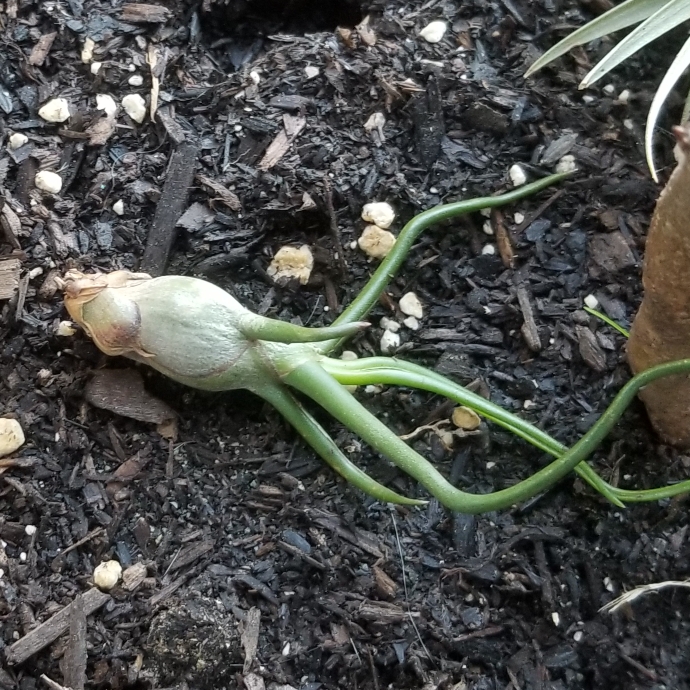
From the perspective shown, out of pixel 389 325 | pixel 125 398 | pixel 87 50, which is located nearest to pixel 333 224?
pixel 389 325

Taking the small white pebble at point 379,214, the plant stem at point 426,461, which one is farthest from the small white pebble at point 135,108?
the plant stem at point 426,461

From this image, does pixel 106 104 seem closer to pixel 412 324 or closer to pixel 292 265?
pixel 292 265

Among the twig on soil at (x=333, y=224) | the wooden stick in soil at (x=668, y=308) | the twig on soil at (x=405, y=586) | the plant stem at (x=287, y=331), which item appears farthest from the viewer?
the twig on soil at (x=333, y=224)

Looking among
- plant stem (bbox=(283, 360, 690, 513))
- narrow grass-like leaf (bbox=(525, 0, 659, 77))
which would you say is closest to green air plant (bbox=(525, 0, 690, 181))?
narrow grass-like leaf (bbox=(525, 0, 659, 77))

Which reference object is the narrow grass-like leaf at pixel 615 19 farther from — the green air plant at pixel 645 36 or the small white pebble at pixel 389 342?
the small white pebble at pixel 389 342

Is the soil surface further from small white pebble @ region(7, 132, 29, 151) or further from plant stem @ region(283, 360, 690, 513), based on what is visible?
plant stem @ region(283, 360, 690, 513)
